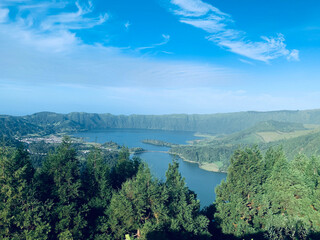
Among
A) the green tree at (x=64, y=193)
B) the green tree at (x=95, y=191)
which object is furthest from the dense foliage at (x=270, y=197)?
the green tree at (x=64, y=193)

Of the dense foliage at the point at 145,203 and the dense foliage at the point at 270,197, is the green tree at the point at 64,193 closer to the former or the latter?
the dense foliage at the point at 145,203

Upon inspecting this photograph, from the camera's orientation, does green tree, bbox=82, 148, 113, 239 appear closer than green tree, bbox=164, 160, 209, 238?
Yes

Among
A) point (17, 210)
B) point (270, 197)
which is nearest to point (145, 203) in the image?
point (17, 210)

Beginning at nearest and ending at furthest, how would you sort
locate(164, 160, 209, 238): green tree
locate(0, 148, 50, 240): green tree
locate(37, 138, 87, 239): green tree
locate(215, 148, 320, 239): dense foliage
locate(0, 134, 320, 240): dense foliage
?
1. locate(0, 148, 50, 240): green tree
2. locate(0, 134, 320, 240): dense foliage
3. locate(37, 138, 87, 239): green tree
4. locate(164, 160, 209, 238): green tree
5. locate(215, 148, 320, 239): dense foliage

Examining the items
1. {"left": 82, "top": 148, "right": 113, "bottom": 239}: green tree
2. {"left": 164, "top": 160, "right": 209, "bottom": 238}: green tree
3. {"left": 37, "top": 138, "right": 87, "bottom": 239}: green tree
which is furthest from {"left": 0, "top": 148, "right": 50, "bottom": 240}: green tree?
{"left": 164, "top": 160, "right": 209, "bottom": 238}: green tree

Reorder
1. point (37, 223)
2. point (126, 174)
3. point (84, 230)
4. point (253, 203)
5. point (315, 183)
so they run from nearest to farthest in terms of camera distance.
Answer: point (37, 223) < point (84, 230) < point (315, 183) < point (253, 203) < point (126, 174)

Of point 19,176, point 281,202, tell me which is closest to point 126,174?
point 19,176

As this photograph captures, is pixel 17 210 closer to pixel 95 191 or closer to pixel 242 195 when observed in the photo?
pixel 95 191

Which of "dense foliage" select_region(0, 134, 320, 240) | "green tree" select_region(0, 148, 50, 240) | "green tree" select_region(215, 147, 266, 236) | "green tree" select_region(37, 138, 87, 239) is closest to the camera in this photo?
"green tree" select_region(0, 148, 50, 240)

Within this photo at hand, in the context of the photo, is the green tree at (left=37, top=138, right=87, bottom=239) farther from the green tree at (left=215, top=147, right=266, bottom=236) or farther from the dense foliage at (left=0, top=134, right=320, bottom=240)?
the green tree at (left=215, top=147, right=266, bottom=236)

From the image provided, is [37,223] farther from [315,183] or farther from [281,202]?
[315,183]

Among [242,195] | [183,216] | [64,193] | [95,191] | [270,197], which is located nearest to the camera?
[64,193]
